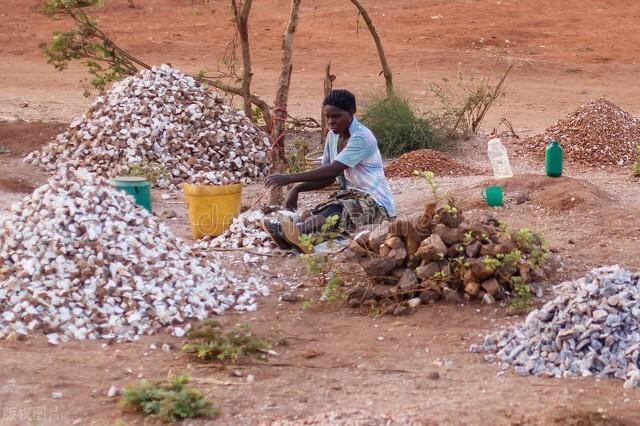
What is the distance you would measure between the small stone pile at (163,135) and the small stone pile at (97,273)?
2.66 meters

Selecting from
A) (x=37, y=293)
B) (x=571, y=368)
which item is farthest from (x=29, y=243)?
(x=571, y=368)

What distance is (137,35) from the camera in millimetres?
16859

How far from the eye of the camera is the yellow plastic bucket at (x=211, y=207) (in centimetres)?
658

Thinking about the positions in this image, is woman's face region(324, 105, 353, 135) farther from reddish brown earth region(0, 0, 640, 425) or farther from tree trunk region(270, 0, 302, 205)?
tree trunk region(270, 0, 302, 205)

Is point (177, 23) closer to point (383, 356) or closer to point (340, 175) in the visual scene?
point (340, 175)

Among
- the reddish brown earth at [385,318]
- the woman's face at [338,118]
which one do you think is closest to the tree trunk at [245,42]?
the reddish brown earth at [385,318]

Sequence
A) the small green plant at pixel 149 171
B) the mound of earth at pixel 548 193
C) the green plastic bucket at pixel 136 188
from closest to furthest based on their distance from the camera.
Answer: the green plastic bucket at pixel 136 188
the mound of earth at pixel 548 193
the small green plant at pixel 149 171

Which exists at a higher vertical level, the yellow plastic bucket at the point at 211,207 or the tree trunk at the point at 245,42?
the tree trunk at the point at 245,42

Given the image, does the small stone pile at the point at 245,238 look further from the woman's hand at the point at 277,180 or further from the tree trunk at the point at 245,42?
the tree trunk at the point at 245,42

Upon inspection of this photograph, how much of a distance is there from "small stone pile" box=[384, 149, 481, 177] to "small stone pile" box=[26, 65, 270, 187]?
1080mm

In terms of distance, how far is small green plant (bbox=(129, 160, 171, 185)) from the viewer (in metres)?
8.19

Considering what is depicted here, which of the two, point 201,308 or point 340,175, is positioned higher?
point 340,175

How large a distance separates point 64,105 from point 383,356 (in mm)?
7947

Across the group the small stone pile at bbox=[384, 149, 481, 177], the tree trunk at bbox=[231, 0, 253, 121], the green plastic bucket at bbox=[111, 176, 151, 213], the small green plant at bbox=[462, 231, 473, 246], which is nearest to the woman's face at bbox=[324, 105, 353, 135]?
the small green plant at bbox=[462, 231, 473, 246]
